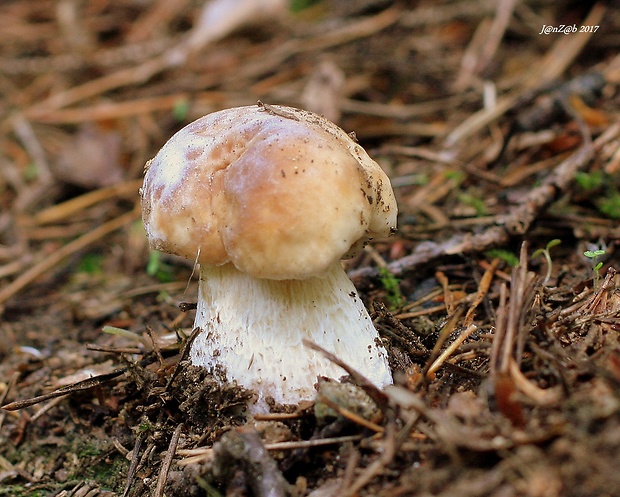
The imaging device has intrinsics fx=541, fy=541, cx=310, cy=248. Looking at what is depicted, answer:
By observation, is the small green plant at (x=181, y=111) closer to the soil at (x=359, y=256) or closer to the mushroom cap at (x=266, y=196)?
the soil at (x=359, y=256)

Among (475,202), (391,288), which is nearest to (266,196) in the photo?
(391,288)

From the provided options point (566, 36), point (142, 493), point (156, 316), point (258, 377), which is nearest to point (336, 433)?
point (258, 377)

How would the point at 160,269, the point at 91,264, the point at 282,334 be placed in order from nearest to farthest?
1. the point at 282,334
2. the point at 160,269
3. the point at 91,264

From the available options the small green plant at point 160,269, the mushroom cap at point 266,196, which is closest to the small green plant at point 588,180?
→ the mushroom cap at point 266,196

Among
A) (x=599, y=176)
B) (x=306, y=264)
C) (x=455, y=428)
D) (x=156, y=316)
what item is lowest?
(x=156, y=316)

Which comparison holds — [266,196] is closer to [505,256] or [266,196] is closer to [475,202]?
[505,256]

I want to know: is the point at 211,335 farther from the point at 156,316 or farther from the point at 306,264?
the point at 156,316
